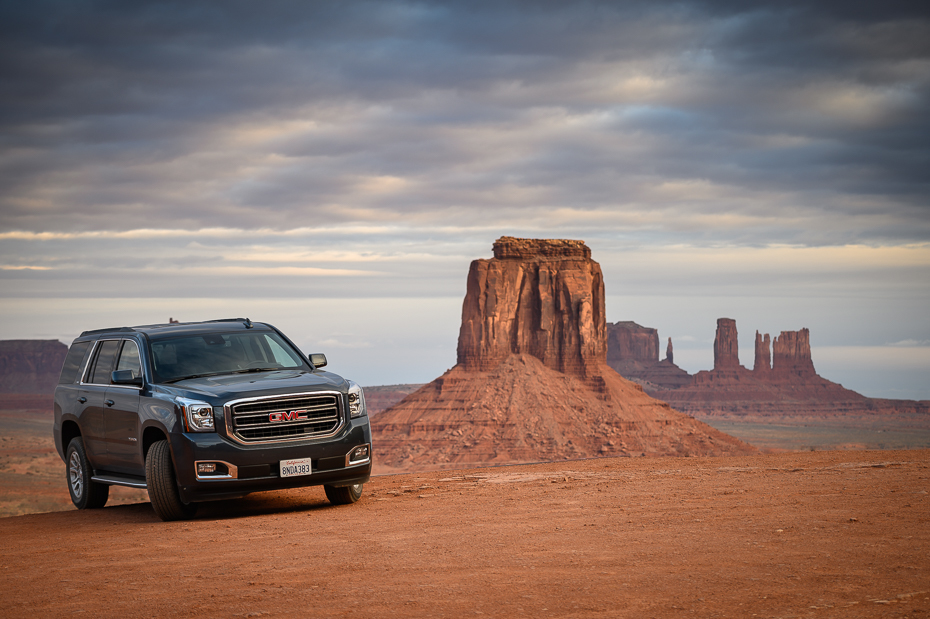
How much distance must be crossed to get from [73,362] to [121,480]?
2.32 metres

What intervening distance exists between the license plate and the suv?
11mm

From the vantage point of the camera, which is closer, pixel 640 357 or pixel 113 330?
pixel 113 330

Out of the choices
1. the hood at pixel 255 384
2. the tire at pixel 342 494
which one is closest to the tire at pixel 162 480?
the hood at pixel 255 384

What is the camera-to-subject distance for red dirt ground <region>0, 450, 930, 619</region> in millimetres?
6336

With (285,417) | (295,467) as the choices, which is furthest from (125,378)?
(295,467)

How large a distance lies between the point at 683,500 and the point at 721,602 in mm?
5215

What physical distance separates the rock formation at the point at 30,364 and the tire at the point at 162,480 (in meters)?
187

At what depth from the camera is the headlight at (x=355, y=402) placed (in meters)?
11.4

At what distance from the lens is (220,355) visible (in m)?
12.0

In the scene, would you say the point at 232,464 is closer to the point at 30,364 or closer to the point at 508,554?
the point at 508,554

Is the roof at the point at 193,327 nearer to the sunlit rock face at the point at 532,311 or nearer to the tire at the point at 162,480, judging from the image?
the tire at the point at 162,480

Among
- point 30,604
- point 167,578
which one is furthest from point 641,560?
point 30,604

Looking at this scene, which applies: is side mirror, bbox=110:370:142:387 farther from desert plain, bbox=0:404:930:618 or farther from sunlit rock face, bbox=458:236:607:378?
sunlit rock face, bbox=458:236:607:378

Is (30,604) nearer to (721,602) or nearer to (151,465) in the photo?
(151,465)
